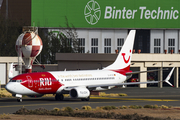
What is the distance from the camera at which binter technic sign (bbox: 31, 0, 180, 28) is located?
9831 cm

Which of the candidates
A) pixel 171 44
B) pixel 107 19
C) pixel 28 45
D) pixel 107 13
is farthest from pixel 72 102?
pixel 171 44

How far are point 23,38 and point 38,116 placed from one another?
99.3 feet

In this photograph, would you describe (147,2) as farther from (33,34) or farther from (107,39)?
(33,34)

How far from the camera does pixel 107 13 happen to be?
3935 inches

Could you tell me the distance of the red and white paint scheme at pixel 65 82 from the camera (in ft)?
136

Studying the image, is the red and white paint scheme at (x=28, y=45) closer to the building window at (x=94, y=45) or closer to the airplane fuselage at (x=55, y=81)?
the airplane fuselage at (x=55, y=81)

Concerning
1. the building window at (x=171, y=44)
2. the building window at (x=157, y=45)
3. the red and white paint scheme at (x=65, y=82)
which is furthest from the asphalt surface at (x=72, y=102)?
the building window at (x=171, y=44)

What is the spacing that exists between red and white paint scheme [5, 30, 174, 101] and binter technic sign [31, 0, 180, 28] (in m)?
49.8

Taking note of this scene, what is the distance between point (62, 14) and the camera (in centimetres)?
9862

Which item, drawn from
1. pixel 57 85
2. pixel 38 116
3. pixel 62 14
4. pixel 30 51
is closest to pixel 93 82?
pixel 57 85

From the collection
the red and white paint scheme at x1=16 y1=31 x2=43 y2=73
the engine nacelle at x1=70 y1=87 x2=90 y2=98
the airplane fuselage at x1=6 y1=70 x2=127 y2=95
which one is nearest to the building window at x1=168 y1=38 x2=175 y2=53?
the red and white paint scheme at x1=16 y1=31 x2=43 y2=73

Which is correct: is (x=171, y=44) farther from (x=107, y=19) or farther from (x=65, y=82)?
(x=65, y=82)

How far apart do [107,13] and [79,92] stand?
60.1 metres

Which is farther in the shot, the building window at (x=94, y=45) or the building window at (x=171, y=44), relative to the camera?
the building window at (x=171, y=44)
